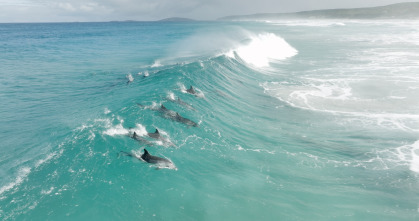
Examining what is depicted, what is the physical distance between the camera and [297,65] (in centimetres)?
4322

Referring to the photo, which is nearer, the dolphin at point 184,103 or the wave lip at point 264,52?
the dolphin at point 184,103

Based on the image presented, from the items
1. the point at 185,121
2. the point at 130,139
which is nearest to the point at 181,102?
the point at 185,121

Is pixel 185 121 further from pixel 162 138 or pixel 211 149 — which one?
pixel 211 149

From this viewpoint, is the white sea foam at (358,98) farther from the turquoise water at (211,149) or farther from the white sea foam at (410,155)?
the white sea foam at (410,155)

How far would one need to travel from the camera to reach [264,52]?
5506 centimetres

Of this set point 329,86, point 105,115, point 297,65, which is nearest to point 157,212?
point 105,115

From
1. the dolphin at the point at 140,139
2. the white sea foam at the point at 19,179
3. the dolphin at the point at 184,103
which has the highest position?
the dolphin at the point at 184,103

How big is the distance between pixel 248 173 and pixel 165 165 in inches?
179

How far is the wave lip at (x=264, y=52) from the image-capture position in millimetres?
45781

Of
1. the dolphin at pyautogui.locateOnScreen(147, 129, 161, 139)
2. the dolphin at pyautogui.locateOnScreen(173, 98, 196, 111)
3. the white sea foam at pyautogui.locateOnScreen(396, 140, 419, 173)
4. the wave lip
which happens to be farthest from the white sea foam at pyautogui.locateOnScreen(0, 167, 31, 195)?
the wave lip

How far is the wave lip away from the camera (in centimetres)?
4578

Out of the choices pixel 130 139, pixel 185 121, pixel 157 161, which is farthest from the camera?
pixel 185 121

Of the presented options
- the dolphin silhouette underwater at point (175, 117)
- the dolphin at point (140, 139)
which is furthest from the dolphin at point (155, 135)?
the dolphin silhouette underwater at point (175, 117)

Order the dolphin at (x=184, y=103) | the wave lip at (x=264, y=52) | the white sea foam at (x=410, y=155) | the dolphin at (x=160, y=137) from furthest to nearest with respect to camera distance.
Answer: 1. the wave lip at (x=264, y=52)
2. the dolphin at (x=184, y=103)
3. the dolphin at (x=160, y=137)
4. the white sea foam at (x=410, y=155)
